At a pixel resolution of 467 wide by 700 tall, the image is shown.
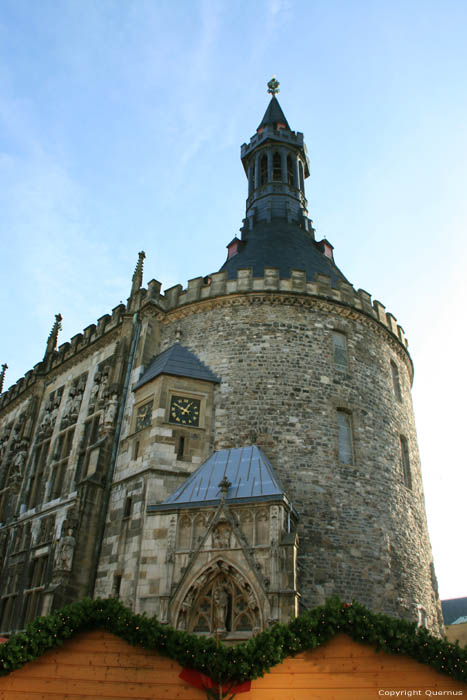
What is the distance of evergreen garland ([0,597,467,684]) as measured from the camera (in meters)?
6.22

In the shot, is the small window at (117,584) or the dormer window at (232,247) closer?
the small window at (117,584)

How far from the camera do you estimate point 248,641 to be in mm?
6426

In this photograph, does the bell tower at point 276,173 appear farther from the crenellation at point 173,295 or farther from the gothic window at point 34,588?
the gothic window at point 34,588

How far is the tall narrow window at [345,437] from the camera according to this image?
49.0ft

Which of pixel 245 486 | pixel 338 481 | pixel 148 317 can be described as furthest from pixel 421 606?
pixel 148 317

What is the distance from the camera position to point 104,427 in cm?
1645

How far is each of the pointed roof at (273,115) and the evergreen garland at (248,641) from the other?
953 inches

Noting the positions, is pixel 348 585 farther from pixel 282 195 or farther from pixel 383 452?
pixel 282 195

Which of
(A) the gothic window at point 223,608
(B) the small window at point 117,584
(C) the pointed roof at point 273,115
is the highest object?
(C) the pointed roof at point 273,115

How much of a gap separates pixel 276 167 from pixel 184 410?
46.0 ft

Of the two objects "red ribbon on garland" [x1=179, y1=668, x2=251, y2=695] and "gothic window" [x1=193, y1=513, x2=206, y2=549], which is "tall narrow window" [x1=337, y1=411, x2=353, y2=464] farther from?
"red ribbon on garland" [x1=179, y1=668, x2=251, y2=695]

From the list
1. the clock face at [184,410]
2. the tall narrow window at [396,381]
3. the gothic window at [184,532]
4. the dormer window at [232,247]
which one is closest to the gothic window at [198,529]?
the gothic window at [184,532]

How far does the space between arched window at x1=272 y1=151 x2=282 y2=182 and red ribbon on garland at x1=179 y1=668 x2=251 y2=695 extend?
832 inches

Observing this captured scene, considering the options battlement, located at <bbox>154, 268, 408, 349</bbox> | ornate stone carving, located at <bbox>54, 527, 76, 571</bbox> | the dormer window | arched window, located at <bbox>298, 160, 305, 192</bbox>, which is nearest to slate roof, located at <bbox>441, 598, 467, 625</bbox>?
battlement, located at <bbox>154, 268, 408, 349</bbox>
